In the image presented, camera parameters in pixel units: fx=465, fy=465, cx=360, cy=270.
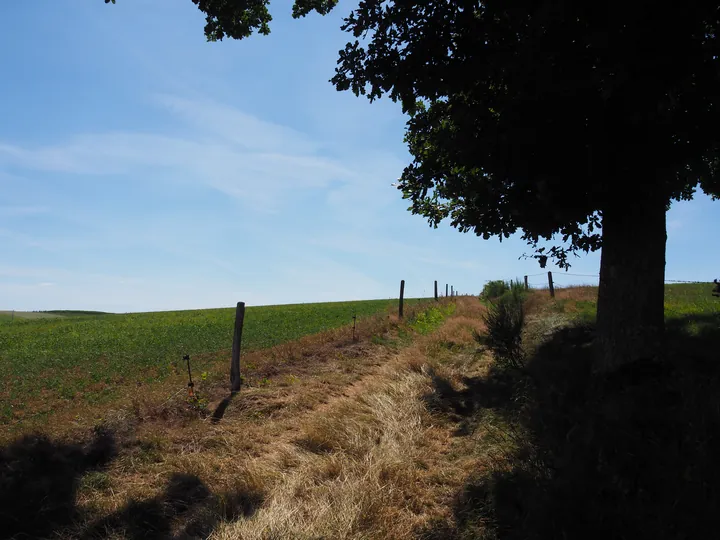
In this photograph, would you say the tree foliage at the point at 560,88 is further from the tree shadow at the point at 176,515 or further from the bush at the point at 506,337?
the tree shadow at the point at 176,515

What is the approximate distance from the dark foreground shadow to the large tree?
5305 millimetres

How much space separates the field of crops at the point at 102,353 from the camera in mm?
11867

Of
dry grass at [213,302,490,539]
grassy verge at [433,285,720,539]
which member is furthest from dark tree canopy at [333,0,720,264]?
dry grass at [213,302,490,539]

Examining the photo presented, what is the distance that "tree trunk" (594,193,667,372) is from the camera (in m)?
6.48

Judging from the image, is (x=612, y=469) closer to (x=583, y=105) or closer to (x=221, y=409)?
(x=583, y=105)

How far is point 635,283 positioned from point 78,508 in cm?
750

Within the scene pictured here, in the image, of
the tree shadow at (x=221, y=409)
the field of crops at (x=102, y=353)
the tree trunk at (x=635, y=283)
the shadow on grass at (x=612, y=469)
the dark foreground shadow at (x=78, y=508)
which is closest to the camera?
the shadow on grass at (x=612, y=469)

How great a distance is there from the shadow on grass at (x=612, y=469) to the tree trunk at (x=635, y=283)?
2.71 ft

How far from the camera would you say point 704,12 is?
18.3ft

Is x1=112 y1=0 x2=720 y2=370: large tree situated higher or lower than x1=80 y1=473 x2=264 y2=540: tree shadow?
higher

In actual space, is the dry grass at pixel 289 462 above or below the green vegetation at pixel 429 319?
below

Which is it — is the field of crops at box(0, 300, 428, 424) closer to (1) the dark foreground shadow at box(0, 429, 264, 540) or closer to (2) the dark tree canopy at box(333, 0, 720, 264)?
(1) the dark foreground shadow at box(0, 429, 264, 540)

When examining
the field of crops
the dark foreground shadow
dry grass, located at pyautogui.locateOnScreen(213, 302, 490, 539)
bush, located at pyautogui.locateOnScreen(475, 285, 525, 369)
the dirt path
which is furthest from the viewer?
the field of crops

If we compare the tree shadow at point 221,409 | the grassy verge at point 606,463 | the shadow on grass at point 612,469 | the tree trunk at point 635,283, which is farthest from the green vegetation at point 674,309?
the tree shadow at point 221,409
